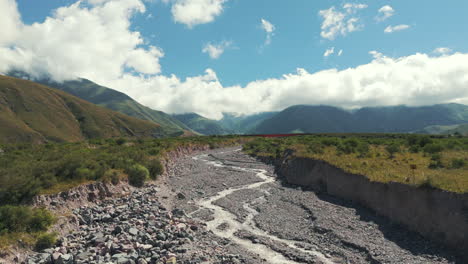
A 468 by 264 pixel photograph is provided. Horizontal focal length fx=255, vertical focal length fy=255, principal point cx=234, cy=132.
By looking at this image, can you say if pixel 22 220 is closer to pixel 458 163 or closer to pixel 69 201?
pixel 69 201

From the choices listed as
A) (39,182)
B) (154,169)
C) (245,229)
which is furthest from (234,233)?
(154,169)

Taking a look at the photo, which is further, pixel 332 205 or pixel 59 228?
pixel 332 205

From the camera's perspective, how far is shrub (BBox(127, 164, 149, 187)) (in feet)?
117

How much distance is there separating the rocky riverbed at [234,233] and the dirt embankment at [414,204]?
0.98 m

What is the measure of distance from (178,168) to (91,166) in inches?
991

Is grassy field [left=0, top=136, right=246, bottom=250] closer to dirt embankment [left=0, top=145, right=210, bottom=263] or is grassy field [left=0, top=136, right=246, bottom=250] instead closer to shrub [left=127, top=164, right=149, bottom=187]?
shrub [left=127, top=164, right=149, bottom=187]

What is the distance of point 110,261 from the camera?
16750mm

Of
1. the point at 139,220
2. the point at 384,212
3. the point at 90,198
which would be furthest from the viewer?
the point at 90,198

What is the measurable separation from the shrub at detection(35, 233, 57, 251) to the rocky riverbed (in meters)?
0.63

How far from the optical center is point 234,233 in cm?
2388

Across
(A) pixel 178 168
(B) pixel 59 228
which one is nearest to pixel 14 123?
(A) pixel 178 168

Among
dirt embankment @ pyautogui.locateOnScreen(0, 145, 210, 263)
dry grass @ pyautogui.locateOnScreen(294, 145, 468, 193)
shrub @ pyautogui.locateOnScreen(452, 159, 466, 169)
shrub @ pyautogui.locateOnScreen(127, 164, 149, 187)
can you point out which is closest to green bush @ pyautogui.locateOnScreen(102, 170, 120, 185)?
dirt embankment @ pyautogui.locateOnScreen(0, 145, 210, 263)

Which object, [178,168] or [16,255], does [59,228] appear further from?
[178,168]

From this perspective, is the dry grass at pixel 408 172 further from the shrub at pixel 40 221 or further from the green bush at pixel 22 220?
the green bush at pixel 22 220
